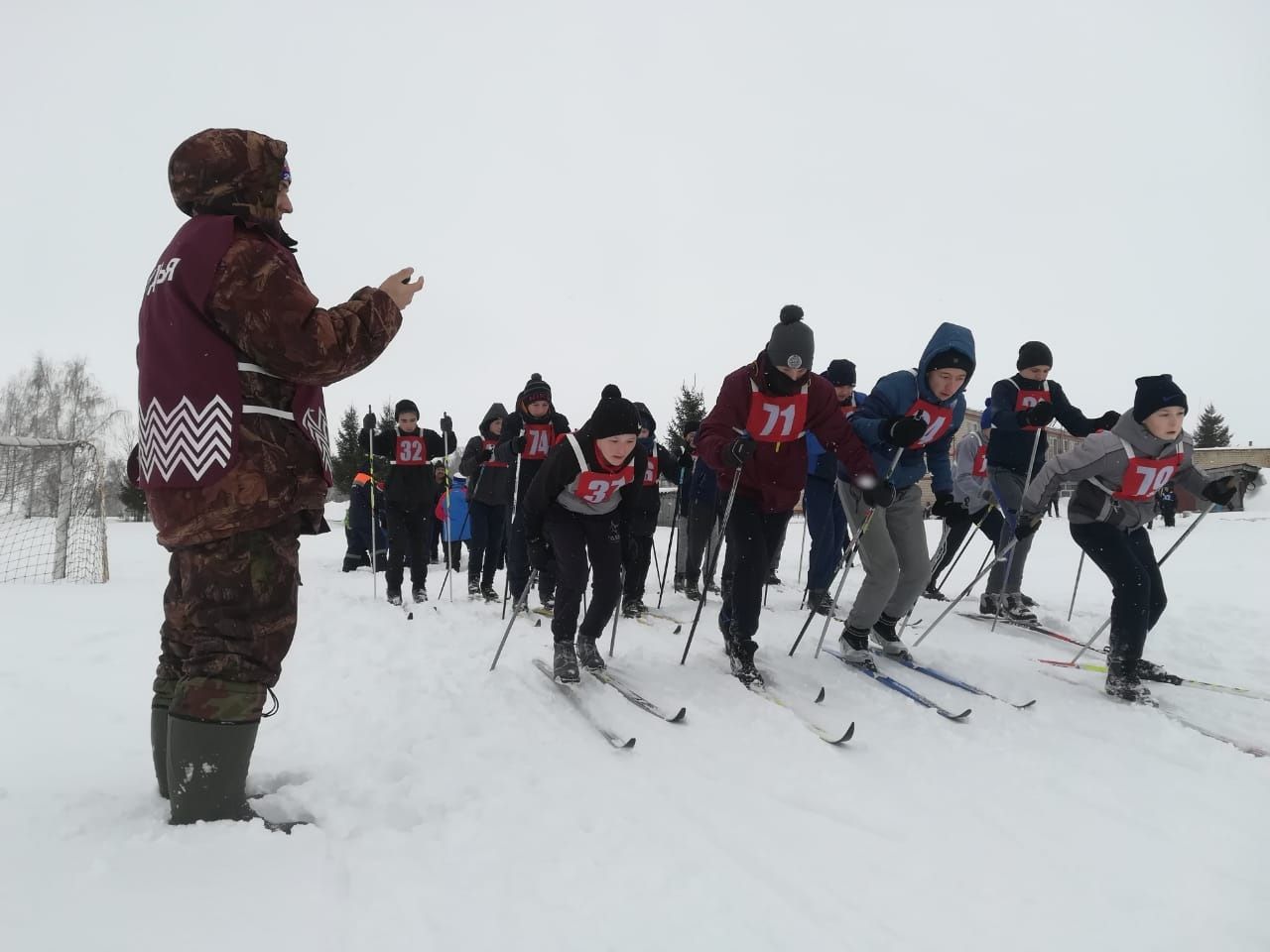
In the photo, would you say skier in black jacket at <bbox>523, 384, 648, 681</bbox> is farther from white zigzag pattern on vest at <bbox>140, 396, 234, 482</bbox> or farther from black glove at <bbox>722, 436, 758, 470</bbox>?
white zigzag pattern on vest at <bbox>140, 396, 234, 482</bbox>

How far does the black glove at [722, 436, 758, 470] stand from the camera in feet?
12.3

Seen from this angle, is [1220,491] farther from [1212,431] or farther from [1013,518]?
[1212,431]

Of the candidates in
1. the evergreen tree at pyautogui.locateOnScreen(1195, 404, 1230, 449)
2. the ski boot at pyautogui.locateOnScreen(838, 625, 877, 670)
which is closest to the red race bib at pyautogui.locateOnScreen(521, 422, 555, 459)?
the ski boot at pyautogui.locateOnScreen(838, 625, 877, 670)

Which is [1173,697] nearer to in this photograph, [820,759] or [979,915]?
[820,759]

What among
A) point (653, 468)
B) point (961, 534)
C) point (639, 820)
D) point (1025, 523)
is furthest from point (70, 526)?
point (1025, 523)

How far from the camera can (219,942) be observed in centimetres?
145

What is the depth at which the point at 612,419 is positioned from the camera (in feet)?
13.7

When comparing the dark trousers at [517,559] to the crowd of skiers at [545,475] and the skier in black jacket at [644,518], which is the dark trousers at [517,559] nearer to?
the crowd of skiers at [545,475]

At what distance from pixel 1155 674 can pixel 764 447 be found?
268 cm

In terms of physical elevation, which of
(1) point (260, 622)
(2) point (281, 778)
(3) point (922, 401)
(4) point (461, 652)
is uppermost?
(3) point (922, 401)

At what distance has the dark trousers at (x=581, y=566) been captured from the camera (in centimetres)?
423

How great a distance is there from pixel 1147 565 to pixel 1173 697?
730 millimetres

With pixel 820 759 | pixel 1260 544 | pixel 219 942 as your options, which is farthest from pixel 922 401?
pixel 1260 544

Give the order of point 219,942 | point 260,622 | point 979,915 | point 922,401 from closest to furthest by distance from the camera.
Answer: point 219,942 < point 979,915 < point 260,622 < point 922,401
